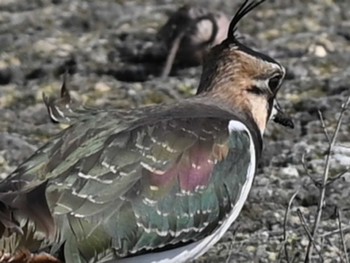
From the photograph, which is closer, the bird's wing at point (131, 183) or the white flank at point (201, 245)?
the bird's wing at point (131, 183)

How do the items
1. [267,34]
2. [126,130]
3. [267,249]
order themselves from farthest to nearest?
1. [267,34]
2. [267,249]
3. [126,130]

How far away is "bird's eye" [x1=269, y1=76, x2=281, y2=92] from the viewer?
26.0 ft

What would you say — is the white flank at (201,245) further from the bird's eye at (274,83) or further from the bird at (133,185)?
the bird's eye at (274,83)

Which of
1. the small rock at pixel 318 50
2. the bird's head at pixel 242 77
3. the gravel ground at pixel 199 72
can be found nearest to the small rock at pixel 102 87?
the gravel ground at pixel 199 72

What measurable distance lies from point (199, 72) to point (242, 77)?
272 cm

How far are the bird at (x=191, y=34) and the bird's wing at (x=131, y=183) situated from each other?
311 centimetres

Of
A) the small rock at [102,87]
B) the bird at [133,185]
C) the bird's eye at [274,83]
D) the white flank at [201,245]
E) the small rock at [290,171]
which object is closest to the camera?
the bird at [133,185]

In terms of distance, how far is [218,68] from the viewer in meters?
7.89

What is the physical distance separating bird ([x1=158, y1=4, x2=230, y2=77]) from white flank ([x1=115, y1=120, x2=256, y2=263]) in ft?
9.79

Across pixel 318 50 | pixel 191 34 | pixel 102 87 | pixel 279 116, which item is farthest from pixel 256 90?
pixel 318 50

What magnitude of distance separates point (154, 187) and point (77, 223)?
17.7 inches

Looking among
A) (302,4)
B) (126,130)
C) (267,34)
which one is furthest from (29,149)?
(302,4)

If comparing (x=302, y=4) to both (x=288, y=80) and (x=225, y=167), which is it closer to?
(x=288, y=80)

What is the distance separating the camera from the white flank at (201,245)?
6887mm
